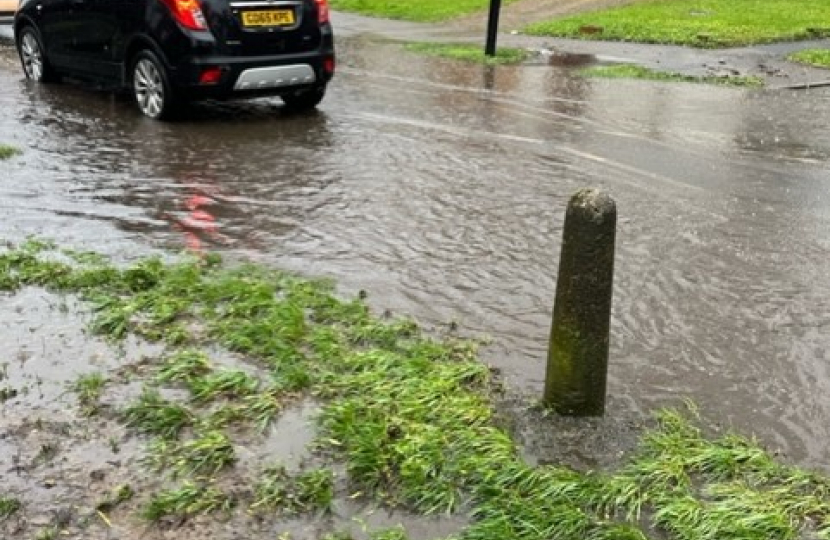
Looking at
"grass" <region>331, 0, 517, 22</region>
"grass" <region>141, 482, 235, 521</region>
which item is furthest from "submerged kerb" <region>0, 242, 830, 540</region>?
"grass" <region>331, 0, 517, 22</region>

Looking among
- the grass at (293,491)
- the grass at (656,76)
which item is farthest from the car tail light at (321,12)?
the grass at (293,491)

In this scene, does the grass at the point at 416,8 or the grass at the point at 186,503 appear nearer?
the grass at the point at 186,503

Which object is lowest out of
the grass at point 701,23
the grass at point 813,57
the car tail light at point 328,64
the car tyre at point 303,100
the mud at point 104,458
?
the mud at point 104,458

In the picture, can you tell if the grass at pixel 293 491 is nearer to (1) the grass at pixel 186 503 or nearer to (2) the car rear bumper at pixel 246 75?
(1) the grass at pixel 186 503

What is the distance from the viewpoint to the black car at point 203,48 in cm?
932

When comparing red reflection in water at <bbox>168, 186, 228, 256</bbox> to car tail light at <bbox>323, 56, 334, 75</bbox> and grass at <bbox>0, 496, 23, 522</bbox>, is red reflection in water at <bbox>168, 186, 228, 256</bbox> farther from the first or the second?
car tail light at <bbox>323, 56, 334, 75</bbox>

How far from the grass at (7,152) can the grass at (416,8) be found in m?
14.9

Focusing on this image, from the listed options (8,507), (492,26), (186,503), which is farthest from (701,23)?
(8,507)

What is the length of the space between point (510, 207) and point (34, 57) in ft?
25.6

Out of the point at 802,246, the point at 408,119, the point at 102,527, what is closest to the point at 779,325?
the point at 802,246

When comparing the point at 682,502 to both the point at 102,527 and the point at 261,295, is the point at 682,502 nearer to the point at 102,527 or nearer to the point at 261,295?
the point at 102,527

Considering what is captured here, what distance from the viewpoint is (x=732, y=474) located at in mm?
3604

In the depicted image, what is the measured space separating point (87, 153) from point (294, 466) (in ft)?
19.2

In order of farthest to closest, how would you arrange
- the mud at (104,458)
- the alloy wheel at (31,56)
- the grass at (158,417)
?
1. the alloy wheel at (31,56)
2. the grass at (158,417)
3. the mud at (104,458)
